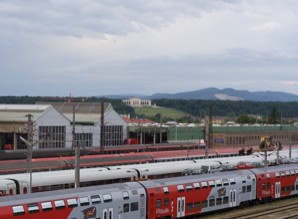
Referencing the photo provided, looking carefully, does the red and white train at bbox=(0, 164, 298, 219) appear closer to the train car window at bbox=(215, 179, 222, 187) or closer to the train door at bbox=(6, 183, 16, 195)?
the train car window at bbox=(215, 179, 222, 187)

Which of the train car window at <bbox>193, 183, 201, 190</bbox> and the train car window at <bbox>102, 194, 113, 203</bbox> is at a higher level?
the train car window at <bbox>102, 194, 113, 203</bbox>

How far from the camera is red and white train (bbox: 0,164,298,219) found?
25438 mm

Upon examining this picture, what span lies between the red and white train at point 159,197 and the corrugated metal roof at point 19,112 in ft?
203

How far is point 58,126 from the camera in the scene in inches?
3971

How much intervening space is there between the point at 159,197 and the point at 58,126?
233 feet

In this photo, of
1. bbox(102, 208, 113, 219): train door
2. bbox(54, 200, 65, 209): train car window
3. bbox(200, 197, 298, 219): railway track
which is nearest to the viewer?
bbox(54, 200, 65, 209): train car window

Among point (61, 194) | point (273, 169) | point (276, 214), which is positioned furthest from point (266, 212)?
point (61, 194)

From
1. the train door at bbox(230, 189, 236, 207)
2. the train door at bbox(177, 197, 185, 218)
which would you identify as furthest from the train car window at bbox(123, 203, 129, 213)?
the train door at bbox(230, 189, 236, 207)

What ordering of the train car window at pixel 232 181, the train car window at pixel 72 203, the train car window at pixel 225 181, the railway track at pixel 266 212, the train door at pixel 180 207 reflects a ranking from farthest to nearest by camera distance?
1. the train car window at pixel 232 181
2. the train car window at pixel 225 181
3. the railway track at pixel 266 212
4. the train door at pixel 180 207
5. the train car window at pixel 72 203

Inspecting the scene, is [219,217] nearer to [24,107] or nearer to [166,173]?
[166,173]

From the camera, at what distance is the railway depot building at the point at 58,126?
98125 millimetres

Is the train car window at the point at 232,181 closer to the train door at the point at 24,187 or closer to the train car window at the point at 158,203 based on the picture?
the train car window at the point at 158,203

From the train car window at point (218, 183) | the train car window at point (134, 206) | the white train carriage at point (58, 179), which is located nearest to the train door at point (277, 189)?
the train car window at point (218, 183)

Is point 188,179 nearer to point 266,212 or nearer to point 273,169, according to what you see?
point 266,212
